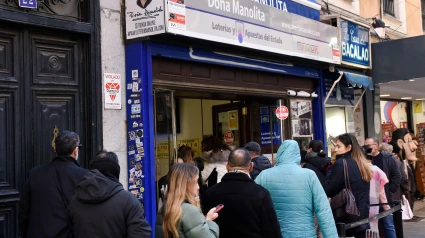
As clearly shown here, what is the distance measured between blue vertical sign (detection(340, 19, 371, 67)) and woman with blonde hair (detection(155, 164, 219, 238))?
784cm

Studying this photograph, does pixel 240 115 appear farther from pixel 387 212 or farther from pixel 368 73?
pixel 387 212

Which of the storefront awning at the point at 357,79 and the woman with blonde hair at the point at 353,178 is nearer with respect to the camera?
the woman with blonde hair at the point at 353,178

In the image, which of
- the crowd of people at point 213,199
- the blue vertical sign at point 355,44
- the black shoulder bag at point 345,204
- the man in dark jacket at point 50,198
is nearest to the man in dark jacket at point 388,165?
the crowd of people at point 213,199

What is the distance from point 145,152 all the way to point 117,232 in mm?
3274

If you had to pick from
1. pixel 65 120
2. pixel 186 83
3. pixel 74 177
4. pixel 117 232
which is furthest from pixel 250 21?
pixel 117 232

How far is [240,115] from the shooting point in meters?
10.4

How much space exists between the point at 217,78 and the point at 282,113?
6.79 ft

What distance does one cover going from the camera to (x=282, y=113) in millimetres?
9836

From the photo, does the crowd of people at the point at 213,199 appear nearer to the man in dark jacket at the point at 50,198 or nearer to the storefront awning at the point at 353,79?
the man in dark jacket at the point at 50,198

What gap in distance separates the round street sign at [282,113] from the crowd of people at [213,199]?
3.23 m

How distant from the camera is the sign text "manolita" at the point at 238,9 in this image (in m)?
7.34

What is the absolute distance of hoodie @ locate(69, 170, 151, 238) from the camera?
3.44m

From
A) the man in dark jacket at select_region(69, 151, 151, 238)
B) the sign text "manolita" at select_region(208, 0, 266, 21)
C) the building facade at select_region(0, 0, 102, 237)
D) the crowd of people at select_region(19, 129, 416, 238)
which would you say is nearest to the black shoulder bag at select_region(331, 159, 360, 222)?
the crowd of people at select_region(19, 129, 416, 238)

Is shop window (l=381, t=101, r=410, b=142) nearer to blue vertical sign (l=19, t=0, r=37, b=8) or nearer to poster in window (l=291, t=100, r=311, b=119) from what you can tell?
poster in window (l=291, t=100, r=311, b=119)
